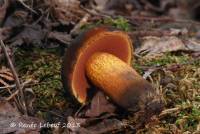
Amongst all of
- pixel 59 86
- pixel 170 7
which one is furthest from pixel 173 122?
pixel 170 7

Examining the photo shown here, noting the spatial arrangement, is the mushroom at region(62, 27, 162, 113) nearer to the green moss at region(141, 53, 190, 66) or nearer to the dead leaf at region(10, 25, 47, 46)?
the green moss at region(141, 53, 190, 66)

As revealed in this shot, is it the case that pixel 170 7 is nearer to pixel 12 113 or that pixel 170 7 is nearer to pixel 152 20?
pixel 152 20

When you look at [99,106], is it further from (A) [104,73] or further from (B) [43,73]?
(B) [43,73]

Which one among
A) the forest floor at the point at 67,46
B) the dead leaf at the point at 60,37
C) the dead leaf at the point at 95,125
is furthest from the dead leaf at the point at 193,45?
the dead leaf at the point at 95,125

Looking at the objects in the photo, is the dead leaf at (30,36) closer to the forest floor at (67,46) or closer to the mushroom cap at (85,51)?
the forest floor at (67,46)

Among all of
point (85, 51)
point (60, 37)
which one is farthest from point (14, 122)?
point (60, 37)

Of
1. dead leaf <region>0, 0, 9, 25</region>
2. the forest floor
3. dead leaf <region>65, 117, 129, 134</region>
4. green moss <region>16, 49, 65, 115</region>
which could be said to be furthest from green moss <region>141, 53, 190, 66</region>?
dead leaf <region>0, 0, 9, 25</region>
